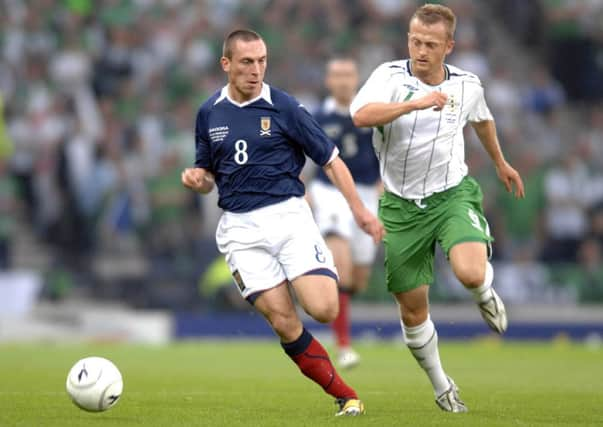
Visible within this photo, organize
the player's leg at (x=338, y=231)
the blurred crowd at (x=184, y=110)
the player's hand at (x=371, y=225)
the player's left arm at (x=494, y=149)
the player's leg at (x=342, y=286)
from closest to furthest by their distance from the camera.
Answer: the player's hand at (x=371, y=225), the player's left arm at (x=494, y=149), the player's leg at (x=342, y=286), the player's leg at (x=338, y=231), the blurred crowd at (x=184, y=110)

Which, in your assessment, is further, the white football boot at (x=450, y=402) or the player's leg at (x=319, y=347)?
the white football boot at (x=450, y=402)

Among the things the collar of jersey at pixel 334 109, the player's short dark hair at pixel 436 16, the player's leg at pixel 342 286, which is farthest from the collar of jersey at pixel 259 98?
the collar of jersey at pixel 334 109

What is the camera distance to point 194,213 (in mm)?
20281

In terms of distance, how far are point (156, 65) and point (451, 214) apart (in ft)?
48.5

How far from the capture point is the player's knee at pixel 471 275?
812 centimetres

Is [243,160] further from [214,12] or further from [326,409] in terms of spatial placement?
[214,12]

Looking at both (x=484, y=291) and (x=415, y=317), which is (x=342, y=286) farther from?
(x=484, y=291)

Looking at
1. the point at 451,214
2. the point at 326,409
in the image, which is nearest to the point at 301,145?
the point at 451,214

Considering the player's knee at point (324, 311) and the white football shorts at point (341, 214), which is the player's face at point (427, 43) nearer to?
the player's knee at point (324, 311)

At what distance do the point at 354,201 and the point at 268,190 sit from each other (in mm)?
788

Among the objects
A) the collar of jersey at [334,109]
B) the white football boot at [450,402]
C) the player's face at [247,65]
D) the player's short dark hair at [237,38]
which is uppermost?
the player's short dark hair at [237,38]

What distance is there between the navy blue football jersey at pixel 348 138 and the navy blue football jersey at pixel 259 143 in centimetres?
570

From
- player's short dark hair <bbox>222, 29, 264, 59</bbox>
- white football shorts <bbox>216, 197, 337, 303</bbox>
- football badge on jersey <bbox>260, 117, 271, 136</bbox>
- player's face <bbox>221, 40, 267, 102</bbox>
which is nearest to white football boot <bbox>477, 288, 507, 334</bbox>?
white football shorts <bbox>216, 197, 337, 303</bbox>

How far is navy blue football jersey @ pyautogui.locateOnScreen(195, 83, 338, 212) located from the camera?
8336 millimetres
